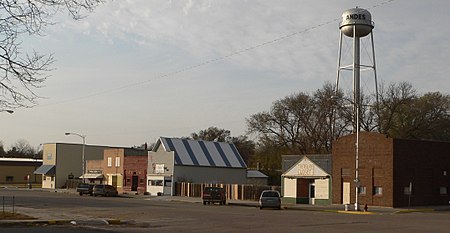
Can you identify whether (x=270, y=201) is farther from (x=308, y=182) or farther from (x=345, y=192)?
(x=308, y=182)

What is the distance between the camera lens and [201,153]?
85375mm

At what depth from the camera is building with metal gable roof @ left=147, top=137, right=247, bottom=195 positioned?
81.8 metres

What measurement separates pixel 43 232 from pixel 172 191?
58.4 meters

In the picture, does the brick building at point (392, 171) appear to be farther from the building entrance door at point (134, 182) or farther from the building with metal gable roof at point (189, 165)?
the building entrance door at point (134, 182)

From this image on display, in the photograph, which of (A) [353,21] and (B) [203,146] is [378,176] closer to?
(A) [353,21]

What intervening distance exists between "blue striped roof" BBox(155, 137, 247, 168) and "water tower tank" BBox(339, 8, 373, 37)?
26.2 metres

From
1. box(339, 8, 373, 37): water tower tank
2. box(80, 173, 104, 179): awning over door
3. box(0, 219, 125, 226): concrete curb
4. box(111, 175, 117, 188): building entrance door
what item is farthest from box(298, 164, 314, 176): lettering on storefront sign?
box(80, 173, 104, 179): awning over door

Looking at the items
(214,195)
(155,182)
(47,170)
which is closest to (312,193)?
(214,195)

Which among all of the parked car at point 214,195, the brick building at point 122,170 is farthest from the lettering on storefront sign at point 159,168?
the parked car at point 214,195

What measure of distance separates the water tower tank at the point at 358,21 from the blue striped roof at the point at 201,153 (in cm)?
2620

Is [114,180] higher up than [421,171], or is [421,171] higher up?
[421,171]

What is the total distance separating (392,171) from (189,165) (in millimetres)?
34614

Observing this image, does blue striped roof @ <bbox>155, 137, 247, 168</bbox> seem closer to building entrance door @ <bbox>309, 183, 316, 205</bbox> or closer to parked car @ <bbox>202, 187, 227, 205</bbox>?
parked car @ <bbox>202, 187, 227, 205</bbox>

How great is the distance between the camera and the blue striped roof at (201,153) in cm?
8306
